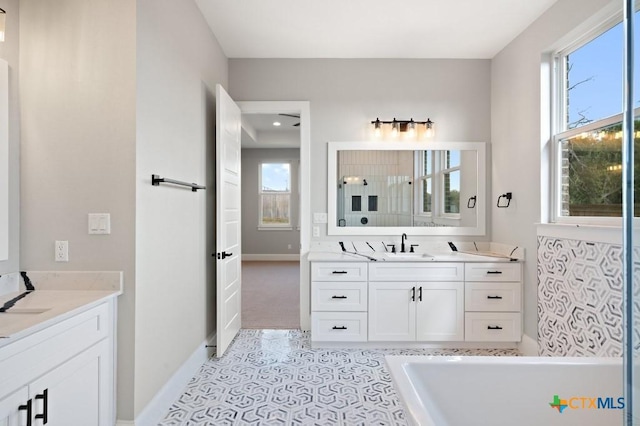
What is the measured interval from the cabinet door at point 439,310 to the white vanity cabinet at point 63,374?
2.35 meters

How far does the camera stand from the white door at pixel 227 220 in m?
2.81

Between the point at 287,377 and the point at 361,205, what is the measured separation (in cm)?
179

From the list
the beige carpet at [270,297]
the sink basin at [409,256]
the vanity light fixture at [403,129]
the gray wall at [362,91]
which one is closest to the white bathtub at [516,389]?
the sink basin at [409,256]

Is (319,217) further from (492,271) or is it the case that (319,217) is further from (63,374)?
(63,374)

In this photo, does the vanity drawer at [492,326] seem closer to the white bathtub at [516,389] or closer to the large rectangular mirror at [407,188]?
the large rectangular mirror at [407,188]

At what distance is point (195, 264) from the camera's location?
268cm

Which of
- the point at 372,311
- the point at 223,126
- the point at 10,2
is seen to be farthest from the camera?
the point at 372,311

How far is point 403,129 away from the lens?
3.55 metres

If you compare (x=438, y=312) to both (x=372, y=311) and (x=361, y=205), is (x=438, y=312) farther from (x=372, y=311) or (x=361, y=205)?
(x=361, y=205)

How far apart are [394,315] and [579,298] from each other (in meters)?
1.35

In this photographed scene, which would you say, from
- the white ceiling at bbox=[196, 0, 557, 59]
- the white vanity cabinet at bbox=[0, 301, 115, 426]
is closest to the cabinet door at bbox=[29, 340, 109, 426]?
the white vanity cabinet at bbox=[0, 301, 115, 426]

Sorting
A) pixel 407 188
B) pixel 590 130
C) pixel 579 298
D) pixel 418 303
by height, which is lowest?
pixel 418 303

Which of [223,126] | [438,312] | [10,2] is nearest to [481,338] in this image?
[438,312]

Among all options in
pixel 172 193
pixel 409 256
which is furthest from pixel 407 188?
pixel 172 193
